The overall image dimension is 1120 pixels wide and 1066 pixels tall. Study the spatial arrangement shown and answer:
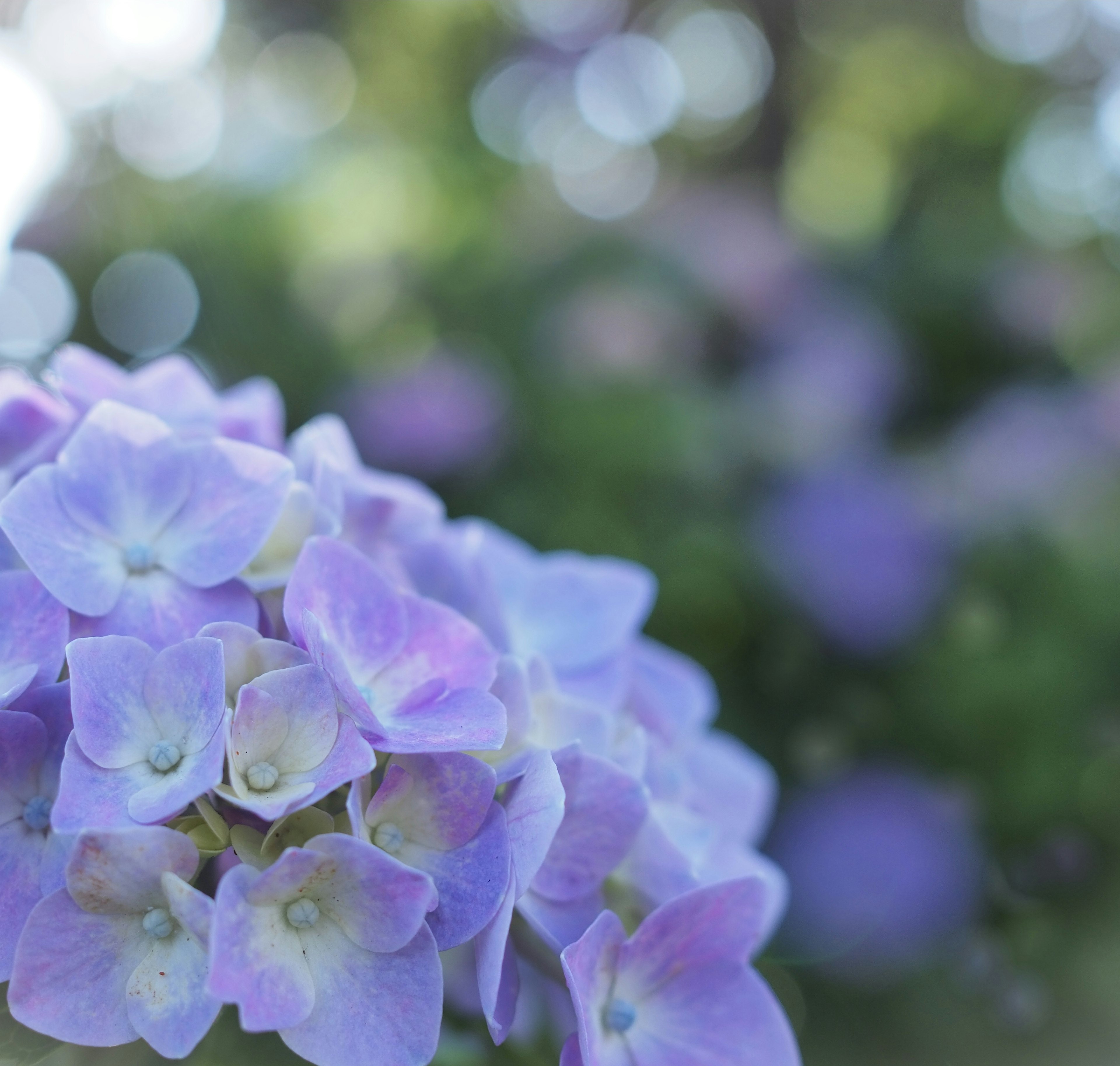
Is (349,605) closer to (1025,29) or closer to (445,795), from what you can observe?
(445,795)

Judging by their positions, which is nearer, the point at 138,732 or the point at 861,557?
the point at 138,732

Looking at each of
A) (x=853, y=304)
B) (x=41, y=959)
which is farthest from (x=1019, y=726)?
(x=41, y=959)

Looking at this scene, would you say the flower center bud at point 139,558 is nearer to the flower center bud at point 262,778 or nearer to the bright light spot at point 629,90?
the flower center bud at point 262,778

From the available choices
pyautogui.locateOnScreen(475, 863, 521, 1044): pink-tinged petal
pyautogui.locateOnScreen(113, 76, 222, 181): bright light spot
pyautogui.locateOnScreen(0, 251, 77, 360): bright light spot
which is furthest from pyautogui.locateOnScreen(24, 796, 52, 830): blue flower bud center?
pyautogui.locateOnScreen(113, 76, 222, 181): bright light spot

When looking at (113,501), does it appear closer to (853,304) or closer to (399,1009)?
(399,1009)

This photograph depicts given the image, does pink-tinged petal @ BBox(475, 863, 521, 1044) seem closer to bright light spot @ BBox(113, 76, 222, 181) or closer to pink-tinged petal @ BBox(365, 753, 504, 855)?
pink-tinged petal @ BBox(365, 753, 504, 855)

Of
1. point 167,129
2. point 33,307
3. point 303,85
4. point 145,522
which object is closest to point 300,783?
point 145,522
